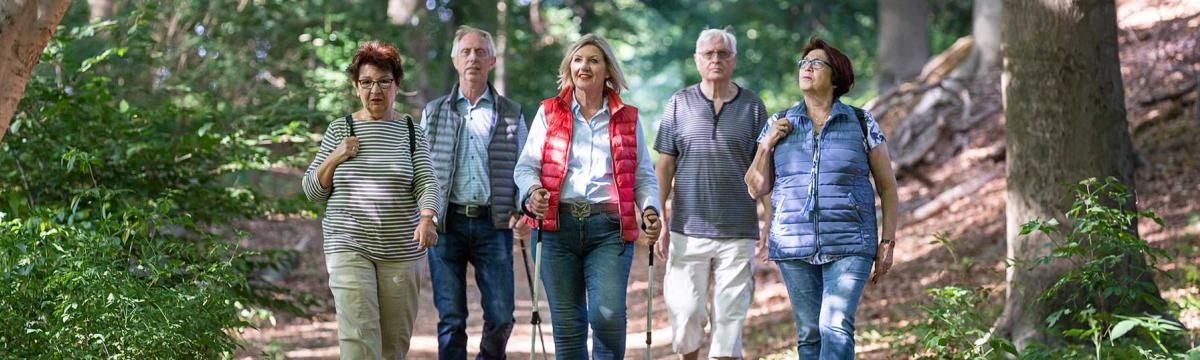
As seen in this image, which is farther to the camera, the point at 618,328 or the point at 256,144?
the point at 256,144

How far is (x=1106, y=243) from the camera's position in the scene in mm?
5980

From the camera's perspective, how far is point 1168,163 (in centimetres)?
1155

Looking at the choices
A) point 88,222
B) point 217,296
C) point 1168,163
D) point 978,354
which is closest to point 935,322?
point 978,354

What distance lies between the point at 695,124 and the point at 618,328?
5.20 ft

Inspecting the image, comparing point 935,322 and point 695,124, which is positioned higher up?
point 695,124

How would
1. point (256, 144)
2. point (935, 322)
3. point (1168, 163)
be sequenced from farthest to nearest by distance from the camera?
point (1168, 163)
point (256, 144)
point (935, 322)

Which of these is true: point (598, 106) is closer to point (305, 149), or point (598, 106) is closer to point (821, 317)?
point (821, 317)

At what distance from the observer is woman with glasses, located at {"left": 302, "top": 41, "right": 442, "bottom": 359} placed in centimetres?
582

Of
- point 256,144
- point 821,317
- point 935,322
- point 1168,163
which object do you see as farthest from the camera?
point 1168,163

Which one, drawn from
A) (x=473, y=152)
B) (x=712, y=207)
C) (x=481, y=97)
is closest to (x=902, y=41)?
(x=712, y=207)

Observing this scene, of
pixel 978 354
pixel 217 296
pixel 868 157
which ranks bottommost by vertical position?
pixel 978 354

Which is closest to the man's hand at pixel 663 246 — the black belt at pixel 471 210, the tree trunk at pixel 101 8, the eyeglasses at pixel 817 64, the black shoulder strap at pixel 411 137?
the black belt at pixel 471 210

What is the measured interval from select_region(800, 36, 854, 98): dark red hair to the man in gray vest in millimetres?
1874

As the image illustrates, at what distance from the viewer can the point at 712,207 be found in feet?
22.5
